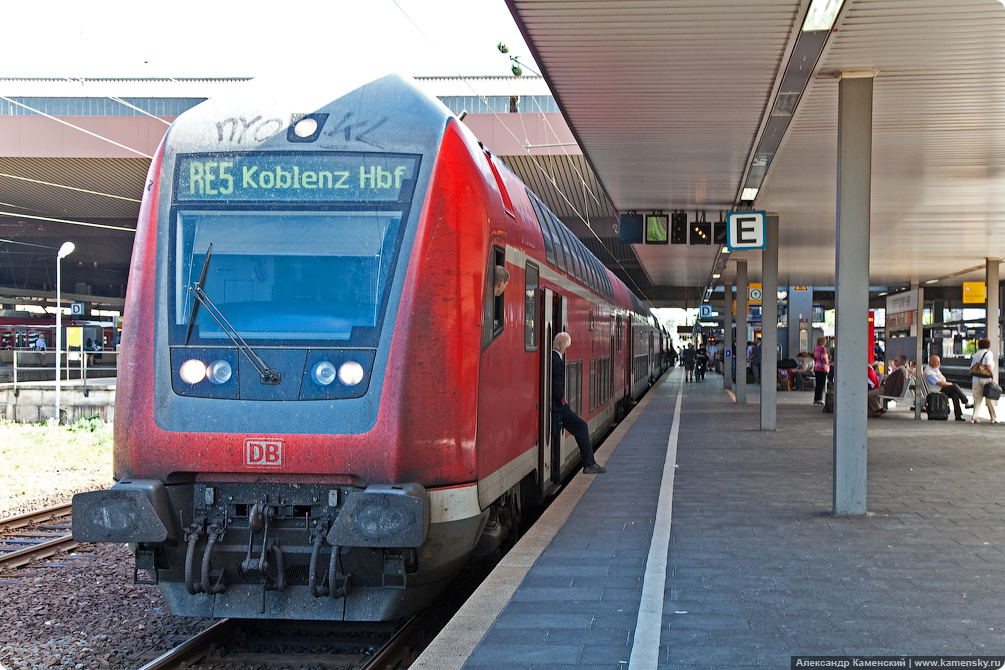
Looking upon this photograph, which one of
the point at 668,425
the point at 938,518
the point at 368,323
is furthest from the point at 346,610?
the point at 668,425

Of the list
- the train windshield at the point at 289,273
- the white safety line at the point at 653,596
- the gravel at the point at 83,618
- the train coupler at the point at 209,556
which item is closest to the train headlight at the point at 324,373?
the train windshield at the point at 289,273

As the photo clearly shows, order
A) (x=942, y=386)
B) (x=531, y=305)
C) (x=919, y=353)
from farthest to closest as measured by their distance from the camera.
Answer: (x=942, y=386), (x=919, y=353), (x=531, y=305)

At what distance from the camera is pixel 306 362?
5.66 meters

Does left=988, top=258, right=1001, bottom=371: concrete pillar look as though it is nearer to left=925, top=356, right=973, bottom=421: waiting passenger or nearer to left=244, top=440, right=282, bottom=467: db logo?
left=925, top=356, right=973, bottom=421: waiting passenger

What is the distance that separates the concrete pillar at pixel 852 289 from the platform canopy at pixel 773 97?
0.48 m

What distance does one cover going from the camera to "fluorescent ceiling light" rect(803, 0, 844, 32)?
700 centimetres

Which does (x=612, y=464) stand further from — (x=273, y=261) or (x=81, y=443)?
(x=81, y=443)

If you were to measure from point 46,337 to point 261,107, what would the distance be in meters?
45.0

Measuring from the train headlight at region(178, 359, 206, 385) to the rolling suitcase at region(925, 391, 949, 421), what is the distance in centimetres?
1719

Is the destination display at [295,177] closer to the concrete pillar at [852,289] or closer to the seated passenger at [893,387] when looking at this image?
the concrete pillar at [852,289]

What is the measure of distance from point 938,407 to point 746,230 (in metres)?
6.79

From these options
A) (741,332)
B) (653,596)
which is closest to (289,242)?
(653,596)

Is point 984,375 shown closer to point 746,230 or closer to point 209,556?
point 746,230

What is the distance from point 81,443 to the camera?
59.5 feet
